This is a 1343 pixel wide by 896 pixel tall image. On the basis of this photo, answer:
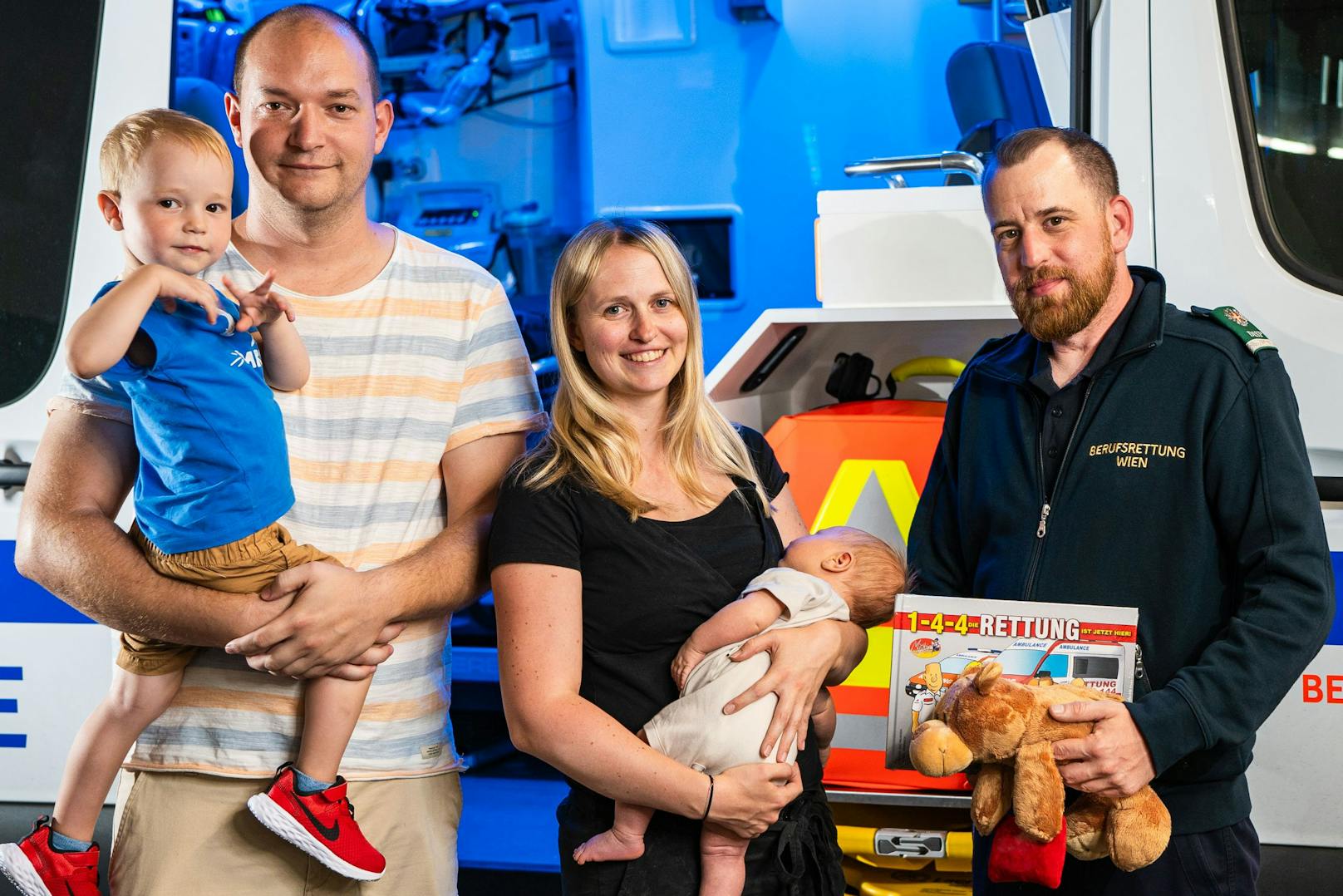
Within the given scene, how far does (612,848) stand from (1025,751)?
1.86 ft

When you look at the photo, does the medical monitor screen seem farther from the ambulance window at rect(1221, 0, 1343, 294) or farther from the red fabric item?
the red fabric item

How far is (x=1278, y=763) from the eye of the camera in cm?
228

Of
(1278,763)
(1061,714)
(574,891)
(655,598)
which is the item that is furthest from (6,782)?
(1278,763)

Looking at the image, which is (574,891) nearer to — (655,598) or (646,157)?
(655,598)

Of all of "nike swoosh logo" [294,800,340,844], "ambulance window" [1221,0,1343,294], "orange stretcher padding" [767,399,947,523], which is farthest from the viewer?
"orange stretcher padding" [767,399,947,523]

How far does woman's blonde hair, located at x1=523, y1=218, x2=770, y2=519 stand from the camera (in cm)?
176

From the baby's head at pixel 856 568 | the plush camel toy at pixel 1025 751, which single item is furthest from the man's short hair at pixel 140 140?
the plush camel toy at pixel 1025 751

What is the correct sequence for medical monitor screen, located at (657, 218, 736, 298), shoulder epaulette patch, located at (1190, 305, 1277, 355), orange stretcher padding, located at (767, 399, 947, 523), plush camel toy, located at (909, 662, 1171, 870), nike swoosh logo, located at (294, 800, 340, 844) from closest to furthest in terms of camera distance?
plush camel toy, located at (909, 662, 1171, 870) → nike swoosh logo, located at (294, 800, 340, 844) → shoulder epaulette patch, located at (1190, 305, 1277, 355) → orange stretcher padding, located at (767, 399, 947, 523) → medical monitor screen, located at (657, 218, 736, 298)

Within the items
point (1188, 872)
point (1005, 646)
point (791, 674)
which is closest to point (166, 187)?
point (791, 674)

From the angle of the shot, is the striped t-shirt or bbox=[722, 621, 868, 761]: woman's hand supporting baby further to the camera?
the striped t-shirt

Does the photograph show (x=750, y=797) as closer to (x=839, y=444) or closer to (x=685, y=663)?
(x=685, y=663)

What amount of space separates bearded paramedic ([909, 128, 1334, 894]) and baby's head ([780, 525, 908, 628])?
0.17 m

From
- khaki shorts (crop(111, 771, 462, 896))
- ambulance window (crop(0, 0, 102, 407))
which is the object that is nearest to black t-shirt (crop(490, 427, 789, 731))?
khaki shorts (crop(111, 771, 462, 896))

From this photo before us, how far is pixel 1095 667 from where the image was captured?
5.47 ft
